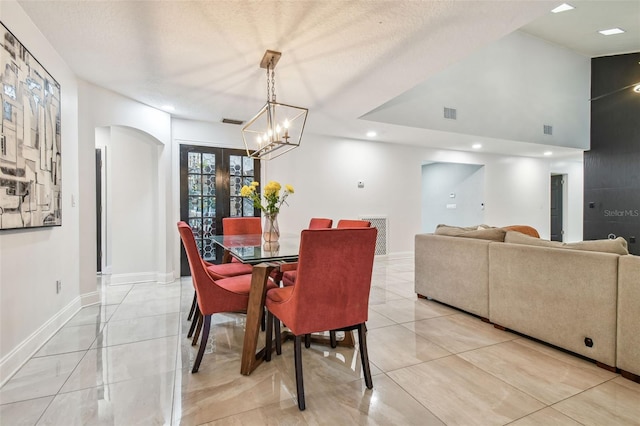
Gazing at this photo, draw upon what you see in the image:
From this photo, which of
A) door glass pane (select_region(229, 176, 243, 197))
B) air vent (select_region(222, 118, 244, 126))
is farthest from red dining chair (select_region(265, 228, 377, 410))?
air vent (select_region(222, 118, 244, 126))

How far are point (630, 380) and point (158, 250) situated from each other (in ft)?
16.8

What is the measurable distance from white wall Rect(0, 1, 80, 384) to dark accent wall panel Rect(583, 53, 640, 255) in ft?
28.7

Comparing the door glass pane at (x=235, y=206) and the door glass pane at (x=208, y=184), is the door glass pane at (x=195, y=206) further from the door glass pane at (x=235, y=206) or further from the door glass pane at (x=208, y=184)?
the door glass pane at (x=235, y=206)

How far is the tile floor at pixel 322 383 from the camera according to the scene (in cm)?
150

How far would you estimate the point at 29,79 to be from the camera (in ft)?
6.84

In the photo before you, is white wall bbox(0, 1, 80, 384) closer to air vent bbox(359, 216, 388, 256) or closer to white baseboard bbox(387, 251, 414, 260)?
air vent bbox(359, 216, 388, 256)

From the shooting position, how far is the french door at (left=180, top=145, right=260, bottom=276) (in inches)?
180

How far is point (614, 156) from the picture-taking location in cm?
627

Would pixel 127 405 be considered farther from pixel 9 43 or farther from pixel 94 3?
pixel 94 3

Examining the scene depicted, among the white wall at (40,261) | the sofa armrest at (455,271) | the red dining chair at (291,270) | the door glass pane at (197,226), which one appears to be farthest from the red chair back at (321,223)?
the white wall at (40,261)

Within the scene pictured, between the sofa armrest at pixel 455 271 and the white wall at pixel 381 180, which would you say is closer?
the sofa armrest at pixel 455 271

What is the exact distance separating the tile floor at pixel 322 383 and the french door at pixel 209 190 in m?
2.12

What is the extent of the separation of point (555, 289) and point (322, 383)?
74.3 inches

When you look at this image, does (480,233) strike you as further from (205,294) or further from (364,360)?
(205,294)
